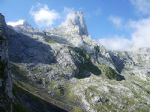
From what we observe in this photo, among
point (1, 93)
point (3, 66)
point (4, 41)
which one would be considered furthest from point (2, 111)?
point (4, 41)

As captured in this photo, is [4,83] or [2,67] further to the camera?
[2,67]

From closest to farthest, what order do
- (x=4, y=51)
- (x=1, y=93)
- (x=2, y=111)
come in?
1. (x=2, y=111)
2. (x=1, y=93)
3. (x=4, y=51)

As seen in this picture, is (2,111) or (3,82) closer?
(2,111)

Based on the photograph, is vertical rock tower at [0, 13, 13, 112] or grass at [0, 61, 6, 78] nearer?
vertical rock tower at [0, 13, 13, 112]

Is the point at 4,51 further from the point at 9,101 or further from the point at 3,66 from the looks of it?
the point at 9,101

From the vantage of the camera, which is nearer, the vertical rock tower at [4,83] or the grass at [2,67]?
the vertical rock tower at [4,83]

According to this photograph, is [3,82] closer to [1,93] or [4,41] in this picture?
[1,93]

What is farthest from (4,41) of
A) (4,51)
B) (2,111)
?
(2,111)

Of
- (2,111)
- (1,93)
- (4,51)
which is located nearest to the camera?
(2,111)

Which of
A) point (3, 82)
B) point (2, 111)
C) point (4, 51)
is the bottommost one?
→ point (2, 111)

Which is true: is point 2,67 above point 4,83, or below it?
above

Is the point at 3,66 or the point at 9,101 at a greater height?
the point at 3,66
